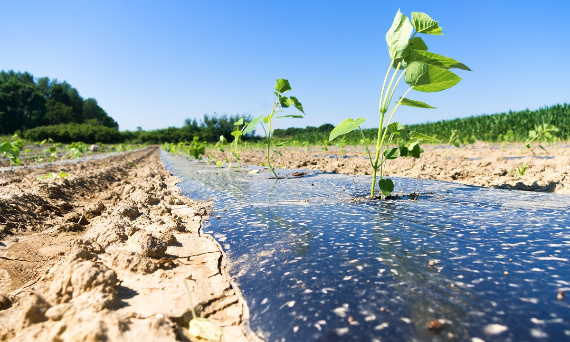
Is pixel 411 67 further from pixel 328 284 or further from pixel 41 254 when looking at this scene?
pixel 41 254

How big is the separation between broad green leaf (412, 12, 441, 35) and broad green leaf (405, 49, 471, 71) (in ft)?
0.47

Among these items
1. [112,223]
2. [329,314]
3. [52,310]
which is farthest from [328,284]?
[112,223]

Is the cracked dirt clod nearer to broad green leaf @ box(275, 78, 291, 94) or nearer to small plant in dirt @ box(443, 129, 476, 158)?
broad green leaf @ box(275, 78, 291, 94)

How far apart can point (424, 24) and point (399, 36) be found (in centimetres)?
17

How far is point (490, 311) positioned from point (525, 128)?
15851 mm

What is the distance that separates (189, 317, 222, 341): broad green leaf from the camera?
0.78 m

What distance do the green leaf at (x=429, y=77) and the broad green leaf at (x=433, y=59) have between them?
136 mm

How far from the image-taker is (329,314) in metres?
0.79

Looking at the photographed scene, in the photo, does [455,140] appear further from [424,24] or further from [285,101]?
[424,24]

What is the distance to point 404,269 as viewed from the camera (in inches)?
40.6

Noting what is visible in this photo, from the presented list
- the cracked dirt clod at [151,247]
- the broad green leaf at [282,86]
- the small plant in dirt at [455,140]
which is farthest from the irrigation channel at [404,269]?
the small plant in dirt at [455,140]

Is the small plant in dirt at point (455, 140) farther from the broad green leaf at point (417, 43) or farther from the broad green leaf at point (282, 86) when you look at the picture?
the broad green leaf at point (417, 43)

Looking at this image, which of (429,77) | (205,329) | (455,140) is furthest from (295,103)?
(455,140)

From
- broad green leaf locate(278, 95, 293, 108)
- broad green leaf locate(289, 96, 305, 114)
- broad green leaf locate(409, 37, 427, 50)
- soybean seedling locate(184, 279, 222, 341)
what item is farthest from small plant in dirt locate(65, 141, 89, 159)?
soybean seedling locate(184, 279, 222, 341)
